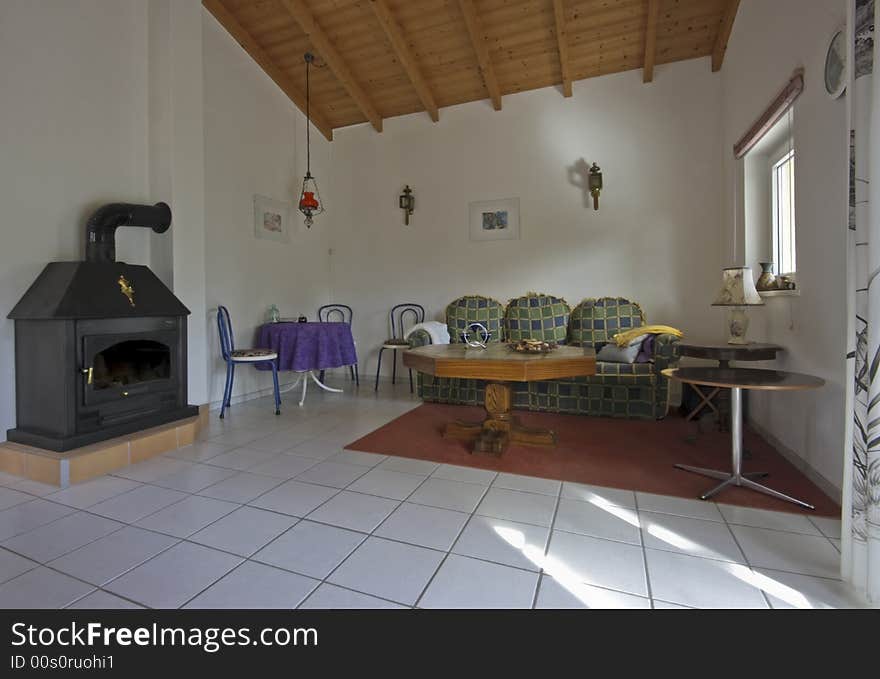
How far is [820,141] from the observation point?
213 centimetres

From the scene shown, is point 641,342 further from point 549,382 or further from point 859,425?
point 859,425

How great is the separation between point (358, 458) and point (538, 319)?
2445 millimetres

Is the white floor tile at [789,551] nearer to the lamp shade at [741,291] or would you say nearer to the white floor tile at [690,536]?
the white floor tile at [690,536]

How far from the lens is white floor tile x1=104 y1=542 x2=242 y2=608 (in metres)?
1.30

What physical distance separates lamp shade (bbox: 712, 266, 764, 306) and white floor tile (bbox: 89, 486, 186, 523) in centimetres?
309

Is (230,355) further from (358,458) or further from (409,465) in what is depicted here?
(409,465)

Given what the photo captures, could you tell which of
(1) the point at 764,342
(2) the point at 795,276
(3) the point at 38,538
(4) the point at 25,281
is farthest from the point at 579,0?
(3) the point at 38,538

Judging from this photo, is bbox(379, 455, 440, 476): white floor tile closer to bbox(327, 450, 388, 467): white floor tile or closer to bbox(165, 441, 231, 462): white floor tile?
bbox(327, 450, 388, 467): white floor tile

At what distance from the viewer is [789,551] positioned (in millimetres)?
1560

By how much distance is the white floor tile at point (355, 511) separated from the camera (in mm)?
1777

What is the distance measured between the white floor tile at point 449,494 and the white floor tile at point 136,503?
3.72 feet

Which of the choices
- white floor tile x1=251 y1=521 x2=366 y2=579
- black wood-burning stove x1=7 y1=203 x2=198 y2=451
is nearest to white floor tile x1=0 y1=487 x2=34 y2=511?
black wood-burning stove x1=7 y1=203 x2=198 y2=451

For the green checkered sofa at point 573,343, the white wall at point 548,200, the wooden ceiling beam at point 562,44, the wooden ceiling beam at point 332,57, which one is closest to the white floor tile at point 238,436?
the green checkered sofa at point 573,343

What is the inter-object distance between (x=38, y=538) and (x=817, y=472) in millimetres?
3465
